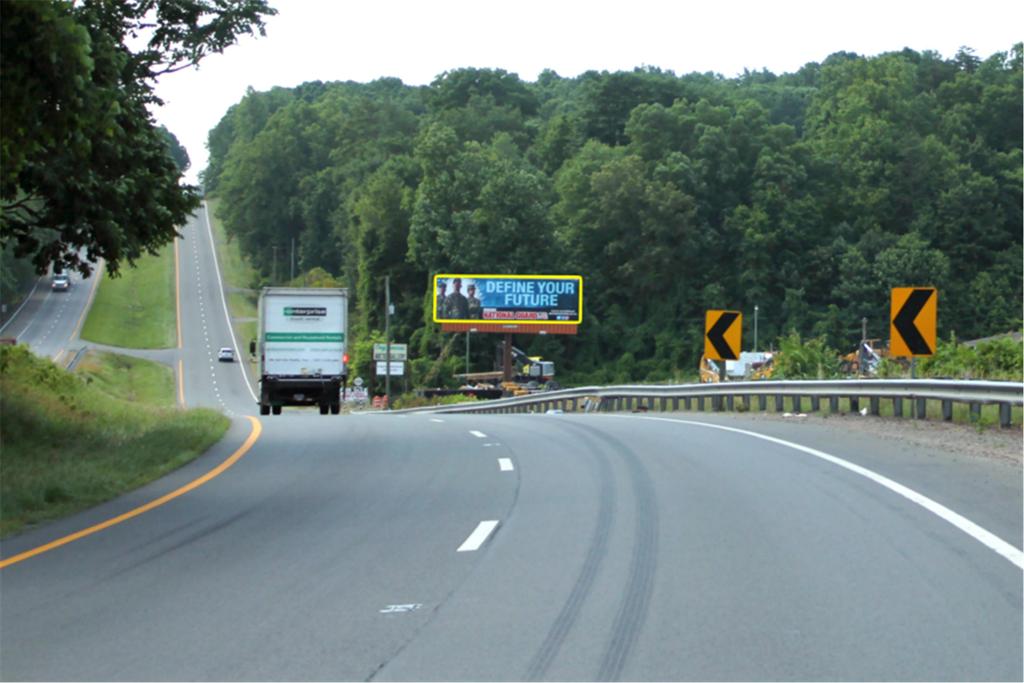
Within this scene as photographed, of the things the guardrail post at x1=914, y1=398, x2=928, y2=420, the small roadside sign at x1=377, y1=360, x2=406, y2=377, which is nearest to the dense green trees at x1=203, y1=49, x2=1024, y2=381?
the small roadside sign at x1=377, y1=360, x2=406, y2=377

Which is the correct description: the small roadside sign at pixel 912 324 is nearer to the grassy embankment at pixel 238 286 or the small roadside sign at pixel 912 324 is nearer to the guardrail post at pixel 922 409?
the guardrail post at pixel 922 409

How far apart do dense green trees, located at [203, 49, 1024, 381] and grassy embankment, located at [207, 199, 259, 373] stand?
988 centimetres

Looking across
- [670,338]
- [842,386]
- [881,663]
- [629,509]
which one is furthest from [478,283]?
[881,663]

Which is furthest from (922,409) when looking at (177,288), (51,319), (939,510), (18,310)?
(177,288)

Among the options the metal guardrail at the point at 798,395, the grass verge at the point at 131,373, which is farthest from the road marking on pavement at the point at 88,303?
the metal guardrail at the point at 798,395

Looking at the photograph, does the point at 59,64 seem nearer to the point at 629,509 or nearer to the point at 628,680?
the point at 629,509

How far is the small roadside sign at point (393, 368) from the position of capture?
96.6 m

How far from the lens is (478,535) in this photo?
40.1 ft

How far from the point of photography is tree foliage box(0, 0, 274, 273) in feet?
42.4

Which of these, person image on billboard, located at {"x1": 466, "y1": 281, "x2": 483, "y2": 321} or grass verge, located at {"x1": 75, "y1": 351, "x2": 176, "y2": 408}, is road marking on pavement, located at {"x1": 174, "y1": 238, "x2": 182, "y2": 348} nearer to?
grass verge, located at {"x1": 75, "y1": 351, "x2": 176, "y2": 408}

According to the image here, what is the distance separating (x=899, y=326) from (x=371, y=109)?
478 feet

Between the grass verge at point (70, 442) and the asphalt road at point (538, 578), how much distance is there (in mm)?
599

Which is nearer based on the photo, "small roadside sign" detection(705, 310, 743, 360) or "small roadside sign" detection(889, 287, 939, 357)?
"small roadside sign" detection(889, 287, 939, 357)

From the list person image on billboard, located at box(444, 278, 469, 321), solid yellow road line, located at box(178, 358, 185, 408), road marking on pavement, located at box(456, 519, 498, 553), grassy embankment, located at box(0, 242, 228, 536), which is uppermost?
person image on billboard, located at box(444, 278, 469, 321)
